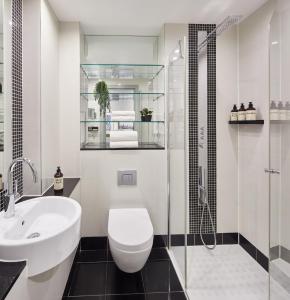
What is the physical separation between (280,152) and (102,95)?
183cm


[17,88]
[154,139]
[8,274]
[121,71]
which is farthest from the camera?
[154,139]

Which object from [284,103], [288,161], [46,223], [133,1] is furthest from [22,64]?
[288,161]

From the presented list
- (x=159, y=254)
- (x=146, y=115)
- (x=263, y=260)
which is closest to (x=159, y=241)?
(x=159, y=254)

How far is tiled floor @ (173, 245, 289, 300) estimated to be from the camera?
1889 mm

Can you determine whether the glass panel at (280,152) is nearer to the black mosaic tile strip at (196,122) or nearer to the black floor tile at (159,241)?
the black mosaic tile strip at (196,122)

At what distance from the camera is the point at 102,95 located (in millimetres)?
2695

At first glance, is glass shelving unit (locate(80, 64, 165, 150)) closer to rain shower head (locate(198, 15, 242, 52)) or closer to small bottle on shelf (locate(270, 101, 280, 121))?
rain shower head (locate(198, 15, 242, 52))

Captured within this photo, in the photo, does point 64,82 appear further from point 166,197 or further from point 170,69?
point 166,197

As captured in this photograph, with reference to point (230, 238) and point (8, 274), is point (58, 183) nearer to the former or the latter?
point (8, 274)

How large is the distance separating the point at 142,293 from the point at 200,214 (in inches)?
41.2

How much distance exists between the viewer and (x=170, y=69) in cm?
241

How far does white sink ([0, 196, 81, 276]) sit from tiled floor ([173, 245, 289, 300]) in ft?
3.69

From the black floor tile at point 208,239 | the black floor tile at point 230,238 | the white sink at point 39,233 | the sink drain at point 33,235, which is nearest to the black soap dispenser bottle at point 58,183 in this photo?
the white sink at point 39,233

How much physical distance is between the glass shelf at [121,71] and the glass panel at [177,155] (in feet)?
1.34
